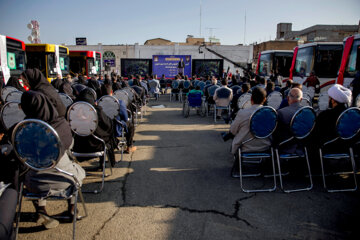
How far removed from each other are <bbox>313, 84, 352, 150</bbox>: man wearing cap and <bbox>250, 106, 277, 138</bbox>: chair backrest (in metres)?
0.77

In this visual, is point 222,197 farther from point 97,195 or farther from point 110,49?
point 110,49

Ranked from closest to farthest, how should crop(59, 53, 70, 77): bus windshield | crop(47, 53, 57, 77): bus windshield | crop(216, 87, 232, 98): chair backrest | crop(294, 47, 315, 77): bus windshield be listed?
1. crop(216, 87, 232, 98): chair backrest
2. crop(294, 47, 315, 77): bus windshield
3. crop(47, 53, 57, 77): bus windshield
4. crop(59, 53, 70, 77): bus windshield

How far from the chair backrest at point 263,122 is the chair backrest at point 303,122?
0.88 feet

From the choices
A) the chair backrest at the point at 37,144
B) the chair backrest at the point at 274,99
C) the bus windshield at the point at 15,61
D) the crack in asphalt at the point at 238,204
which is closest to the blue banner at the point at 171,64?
the bus windshield at the point at 15,61

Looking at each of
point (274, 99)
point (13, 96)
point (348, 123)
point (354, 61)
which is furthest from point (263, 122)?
point (354, 61)

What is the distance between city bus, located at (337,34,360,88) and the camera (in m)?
9.06

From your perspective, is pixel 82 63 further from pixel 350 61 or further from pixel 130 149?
pixel 350 61

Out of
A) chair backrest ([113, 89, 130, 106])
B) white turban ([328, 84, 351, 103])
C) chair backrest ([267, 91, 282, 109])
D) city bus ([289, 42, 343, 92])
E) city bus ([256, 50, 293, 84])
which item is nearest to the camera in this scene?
Result: white turban ([328, 84, 351, 103])

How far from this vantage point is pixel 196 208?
122 inches

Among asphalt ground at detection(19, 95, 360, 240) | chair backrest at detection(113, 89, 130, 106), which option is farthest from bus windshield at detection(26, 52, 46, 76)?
asphalt ground at detection(19, 95, 360, 240)

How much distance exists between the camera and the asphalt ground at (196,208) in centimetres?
264

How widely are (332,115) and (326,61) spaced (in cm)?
1102

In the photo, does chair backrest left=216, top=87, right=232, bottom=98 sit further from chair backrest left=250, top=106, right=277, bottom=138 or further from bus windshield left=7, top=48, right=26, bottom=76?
bus windshield left=7, top=48, right=26, bottom=76

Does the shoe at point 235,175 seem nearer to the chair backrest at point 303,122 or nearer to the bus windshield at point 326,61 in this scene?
the chair backrest at point 303,122
